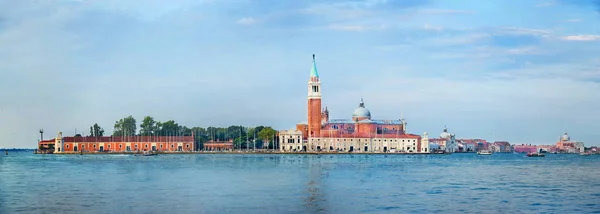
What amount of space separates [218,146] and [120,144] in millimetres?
16387

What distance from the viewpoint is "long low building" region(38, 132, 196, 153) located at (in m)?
126

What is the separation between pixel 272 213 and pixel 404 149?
110883 mm

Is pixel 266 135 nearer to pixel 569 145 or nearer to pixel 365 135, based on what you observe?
pixel 365 135

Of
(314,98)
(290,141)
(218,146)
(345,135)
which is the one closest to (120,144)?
(218,146)

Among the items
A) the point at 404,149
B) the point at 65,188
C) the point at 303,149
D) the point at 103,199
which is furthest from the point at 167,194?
the point at 404,149

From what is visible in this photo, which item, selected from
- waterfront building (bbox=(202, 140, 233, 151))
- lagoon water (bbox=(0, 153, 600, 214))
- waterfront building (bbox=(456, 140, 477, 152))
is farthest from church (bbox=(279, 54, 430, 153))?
lagoon water (bbox=(0, 153, 600, 214))

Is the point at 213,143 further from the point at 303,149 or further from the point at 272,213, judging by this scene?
the point at 272,213

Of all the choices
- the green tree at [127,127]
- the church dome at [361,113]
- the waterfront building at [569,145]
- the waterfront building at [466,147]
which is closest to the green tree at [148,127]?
the green tree at [127,127]

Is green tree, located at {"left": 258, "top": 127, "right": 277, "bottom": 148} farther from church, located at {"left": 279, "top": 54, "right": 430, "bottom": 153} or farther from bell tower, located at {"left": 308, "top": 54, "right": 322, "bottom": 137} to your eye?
bell tower, located at {"left": 308, "top": 54, "right": 322, "bottom": 137}

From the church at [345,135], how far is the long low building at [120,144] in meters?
17.1

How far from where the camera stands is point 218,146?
133m

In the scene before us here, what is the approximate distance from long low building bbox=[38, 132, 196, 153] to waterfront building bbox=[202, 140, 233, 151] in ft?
17.4

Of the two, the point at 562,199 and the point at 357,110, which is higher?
the point at 357,110

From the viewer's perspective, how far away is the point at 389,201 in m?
29.1
